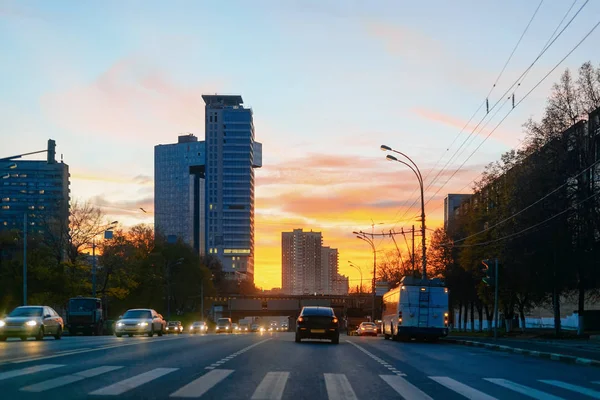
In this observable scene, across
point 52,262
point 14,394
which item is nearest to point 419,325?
point 14,394

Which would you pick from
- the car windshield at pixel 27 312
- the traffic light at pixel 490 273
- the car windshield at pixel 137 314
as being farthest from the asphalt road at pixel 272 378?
the car windshield at pixel 137 314

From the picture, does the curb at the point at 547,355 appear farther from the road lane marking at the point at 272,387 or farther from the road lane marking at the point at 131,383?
the road lane marking at the point at 131,383

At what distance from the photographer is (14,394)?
10828mm

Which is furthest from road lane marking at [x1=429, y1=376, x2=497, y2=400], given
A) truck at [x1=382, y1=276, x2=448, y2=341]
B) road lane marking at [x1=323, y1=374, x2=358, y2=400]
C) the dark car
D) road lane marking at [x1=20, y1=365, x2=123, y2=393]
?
truck at [x1=382, y1=276, x2=448, y2=341]

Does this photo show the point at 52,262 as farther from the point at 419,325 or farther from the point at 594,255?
the point at 594,255

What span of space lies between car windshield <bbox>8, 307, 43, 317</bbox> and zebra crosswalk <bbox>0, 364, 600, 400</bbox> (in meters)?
18.9

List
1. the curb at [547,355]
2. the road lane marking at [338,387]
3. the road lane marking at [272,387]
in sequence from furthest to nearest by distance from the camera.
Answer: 1. the curb at [547,355]
2. the road lane marking at [338,387]
3. the road lane marking at [272,387]

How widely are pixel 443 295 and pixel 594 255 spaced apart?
1323 cm

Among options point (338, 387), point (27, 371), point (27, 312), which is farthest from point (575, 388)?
point (27, 312)

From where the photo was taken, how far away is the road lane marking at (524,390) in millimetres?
12212

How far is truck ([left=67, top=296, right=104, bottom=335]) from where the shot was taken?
5250cm

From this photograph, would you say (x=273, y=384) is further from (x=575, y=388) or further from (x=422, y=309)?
(x=422, y=309)

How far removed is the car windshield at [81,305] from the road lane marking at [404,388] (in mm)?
40902

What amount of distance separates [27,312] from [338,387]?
24669 mm
